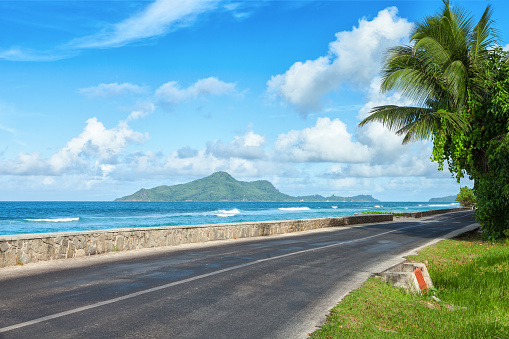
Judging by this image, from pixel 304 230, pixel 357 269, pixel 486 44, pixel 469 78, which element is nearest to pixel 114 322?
pixel 357 269

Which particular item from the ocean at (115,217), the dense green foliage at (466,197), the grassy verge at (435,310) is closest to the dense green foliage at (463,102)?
the grassy verge at (435,310)

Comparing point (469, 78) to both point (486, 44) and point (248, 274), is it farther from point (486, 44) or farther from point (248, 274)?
point (248, 274)

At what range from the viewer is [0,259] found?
9.67 metres

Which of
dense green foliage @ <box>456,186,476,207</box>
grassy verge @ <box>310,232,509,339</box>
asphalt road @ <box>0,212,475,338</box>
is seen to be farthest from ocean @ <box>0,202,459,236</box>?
grassy verge @ <box>310,232,509,339</box>

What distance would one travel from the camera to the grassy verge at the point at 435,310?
5.70 meters

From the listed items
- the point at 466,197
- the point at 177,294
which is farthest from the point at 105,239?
the point at 466,197

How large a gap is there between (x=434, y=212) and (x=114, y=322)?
2380 inches

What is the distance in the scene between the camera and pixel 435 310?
686cm

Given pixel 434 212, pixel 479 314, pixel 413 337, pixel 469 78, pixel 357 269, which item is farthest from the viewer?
pixel 434 212

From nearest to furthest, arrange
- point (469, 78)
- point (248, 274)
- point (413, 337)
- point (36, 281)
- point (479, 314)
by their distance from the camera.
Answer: point (413, 337) < point (479, 314) < point (36, 281) < point (248, 274) < point (469, 78)

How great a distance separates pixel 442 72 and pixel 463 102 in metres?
1.66

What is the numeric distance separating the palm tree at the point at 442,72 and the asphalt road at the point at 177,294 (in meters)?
7.97

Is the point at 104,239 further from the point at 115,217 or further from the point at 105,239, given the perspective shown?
the point at 115,217

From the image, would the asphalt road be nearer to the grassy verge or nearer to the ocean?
the grassy verge
